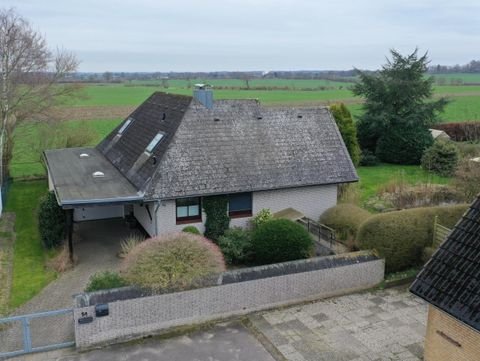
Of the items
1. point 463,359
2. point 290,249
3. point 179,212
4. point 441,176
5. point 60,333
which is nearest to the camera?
point 463,359

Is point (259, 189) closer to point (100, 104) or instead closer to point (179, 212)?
point (179, 212)

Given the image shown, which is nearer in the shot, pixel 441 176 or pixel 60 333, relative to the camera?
pixel 60 333

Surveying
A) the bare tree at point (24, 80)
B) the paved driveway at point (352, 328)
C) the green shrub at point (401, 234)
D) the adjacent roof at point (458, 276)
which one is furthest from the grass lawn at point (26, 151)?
the adjacent roof at point (458, 276)

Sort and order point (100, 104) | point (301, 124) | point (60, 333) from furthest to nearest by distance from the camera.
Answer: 1. point (100, 104)
2. point (301, 124)
3. point (60, 333)

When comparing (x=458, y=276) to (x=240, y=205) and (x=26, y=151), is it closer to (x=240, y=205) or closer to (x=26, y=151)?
(x=240, y=205)

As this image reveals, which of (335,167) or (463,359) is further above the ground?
(335,167)

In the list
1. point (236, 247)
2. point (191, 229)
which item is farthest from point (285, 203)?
point (191, 229)

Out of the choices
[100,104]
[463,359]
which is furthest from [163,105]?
[100,104]
